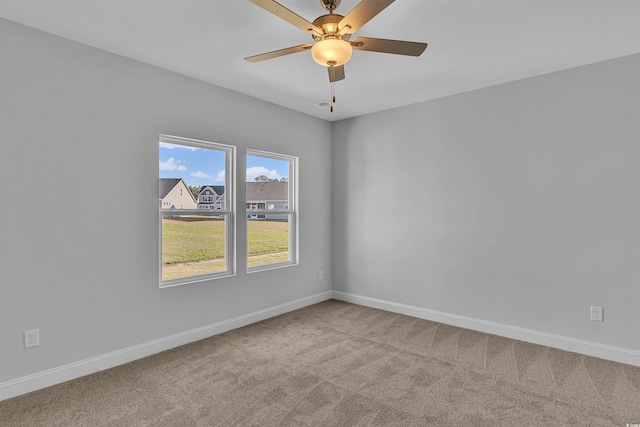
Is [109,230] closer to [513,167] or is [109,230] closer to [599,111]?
[513,167]

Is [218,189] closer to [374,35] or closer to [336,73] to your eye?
[336,73]

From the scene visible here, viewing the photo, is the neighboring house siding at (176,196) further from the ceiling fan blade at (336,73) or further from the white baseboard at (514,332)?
the white baseboard at (514,332)

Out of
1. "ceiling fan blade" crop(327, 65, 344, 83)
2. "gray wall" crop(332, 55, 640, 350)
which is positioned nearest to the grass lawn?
"gray wall" crop(332, 55, 640, 350)

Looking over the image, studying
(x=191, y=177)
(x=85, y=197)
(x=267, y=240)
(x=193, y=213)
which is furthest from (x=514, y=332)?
(x=85, y=197)

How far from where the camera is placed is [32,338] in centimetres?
246

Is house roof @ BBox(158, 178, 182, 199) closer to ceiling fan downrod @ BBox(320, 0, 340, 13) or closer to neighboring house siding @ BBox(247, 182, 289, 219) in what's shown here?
neighboring house siding @ BBox(247, 182, 289, 219)

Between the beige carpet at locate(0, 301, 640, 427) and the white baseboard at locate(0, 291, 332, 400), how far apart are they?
0.07m

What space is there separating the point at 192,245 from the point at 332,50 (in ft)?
8.24

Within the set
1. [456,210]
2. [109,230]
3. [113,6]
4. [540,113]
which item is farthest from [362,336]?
[113,6]

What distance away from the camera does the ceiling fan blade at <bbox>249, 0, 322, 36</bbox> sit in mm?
1685

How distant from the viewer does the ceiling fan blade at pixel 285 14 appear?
1685 mm

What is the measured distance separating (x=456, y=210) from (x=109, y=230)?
3519 millimetres

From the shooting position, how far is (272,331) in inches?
145

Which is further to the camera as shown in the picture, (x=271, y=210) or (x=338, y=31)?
(x=271, y=210)
